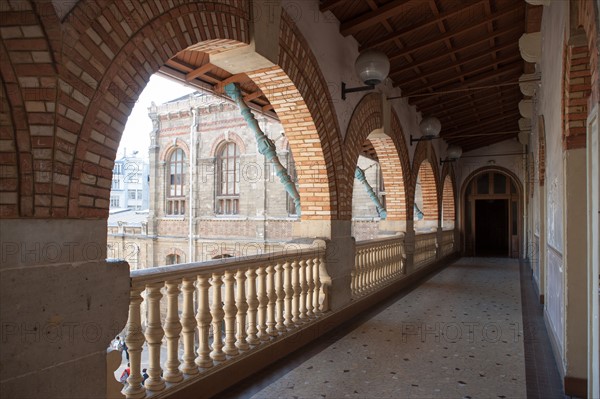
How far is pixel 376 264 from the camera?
676 cm

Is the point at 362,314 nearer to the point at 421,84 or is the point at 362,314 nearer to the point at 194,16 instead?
the point at 194,16

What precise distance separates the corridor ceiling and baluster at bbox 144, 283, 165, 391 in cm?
334

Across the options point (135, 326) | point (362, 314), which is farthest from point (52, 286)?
point (362, 314)

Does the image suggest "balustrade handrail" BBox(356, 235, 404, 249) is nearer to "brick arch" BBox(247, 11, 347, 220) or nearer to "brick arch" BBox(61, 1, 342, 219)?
"brick arch" BBox(247, 11, 347, 220)

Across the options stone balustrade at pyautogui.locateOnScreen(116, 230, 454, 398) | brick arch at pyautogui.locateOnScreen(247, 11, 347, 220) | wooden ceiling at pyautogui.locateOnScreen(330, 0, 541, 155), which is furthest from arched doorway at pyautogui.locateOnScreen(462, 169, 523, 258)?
brick arch at pyautogui.locateOnScreen(247, 11, 347, 220)

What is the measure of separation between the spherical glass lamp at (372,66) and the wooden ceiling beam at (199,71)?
5.97 ft

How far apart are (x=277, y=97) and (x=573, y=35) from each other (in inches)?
112

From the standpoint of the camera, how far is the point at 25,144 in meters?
2.09

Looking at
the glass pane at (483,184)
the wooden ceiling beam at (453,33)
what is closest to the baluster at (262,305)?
the wooden ceiling beam at (453,33)

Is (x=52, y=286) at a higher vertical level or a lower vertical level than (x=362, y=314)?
higher

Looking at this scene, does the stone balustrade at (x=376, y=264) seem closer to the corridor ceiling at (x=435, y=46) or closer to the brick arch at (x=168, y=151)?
the corridor ceiling at (x=435, y=46)

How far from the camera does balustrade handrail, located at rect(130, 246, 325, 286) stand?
263 centimetres

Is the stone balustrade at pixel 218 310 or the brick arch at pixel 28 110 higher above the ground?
the brick arch at pixel 28 110

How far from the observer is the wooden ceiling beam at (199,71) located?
5297 millimetres
